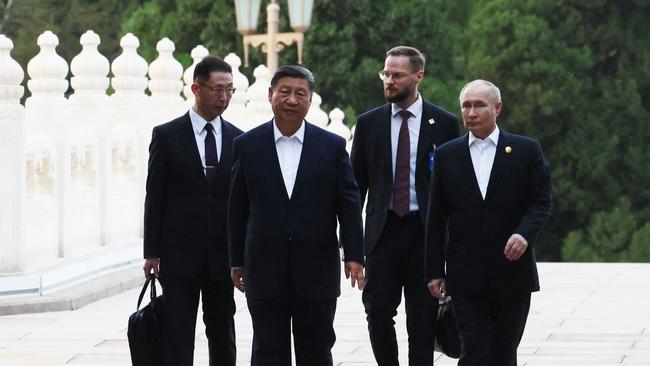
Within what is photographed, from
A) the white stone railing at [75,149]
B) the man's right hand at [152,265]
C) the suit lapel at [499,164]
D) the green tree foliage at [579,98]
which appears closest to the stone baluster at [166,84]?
the white stone railing at [75,149]

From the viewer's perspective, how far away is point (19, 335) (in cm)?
1353

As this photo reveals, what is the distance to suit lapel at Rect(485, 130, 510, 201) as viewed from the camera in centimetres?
961

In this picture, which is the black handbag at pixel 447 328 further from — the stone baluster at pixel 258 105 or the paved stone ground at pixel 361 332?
the stone baluster at pixel 258 105

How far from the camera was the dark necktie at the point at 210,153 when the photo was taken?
32.9 feet

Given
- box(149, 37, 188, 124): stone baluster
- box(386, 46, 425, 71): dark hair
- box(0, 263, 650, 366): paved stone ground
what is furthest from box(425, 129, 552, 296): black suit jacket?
box(149, 37, 188, 124): stone baluster

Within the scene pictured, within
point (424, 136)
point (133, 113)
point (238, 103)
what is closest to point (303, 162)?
point (424, 136)

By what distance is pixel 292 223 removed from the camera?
9.28 m

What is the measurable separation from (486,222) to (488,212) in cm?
5

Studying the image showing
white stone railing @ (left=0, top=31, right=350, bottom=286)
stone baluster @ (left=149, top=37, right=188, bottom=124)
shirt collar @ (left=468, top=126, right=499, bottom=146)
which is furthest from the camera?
stone baluster @ (left=149, top=37, right=188, bottom=124)

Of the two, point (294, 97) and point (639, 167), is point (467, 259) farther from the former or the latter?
point (639, 167)

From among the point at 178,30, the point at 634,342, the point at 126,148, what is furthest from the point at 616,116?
the point at 634,342

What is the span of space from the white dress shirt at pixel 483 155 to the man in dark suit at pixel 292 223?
630mm

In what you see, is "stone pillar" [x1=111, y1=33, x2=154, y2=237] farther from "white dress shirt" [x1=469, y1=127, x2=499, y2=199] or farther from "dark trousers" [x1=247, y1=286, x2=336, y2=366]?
"dark trousers" [x1=247, y1=286, x2=336, y2=366]

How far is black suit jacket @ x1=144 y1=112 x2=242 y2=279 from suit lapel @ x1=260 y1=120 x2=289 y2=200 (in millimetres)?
722
